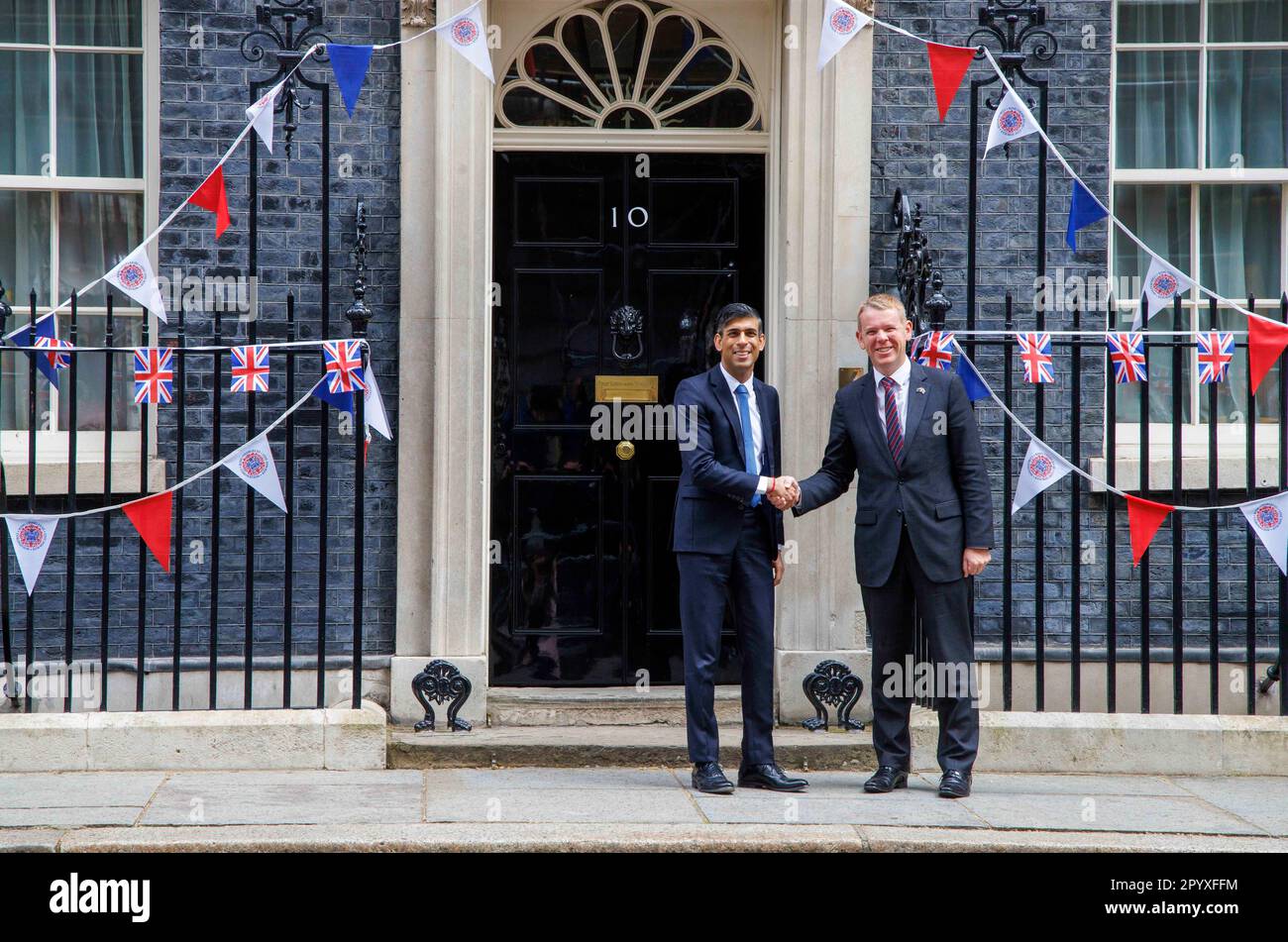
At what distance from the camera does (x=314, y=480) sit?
7.49 m

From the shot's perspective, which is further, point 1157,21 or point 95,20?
point 1157,21

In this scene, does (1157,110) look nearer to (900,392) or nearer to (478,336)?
(900,392)

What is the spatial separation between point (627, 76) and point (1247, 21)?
10.9ft

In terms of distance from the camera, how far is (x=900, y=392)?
6.32 metres

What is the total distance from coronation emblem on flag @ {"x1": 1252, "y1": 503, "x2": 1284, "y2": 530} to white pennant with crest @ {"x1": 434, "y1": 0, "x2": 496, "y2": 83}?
4000mm

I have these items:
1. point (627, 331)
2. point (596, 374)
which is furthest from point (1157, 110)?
point (596, 374)

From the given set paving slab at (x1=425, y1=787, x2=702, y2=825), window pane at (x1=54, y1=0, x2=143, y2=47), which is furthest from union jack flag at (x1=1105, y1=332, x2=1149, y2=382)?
window pane at (x1=54, y1=0, x2=143, y2=47)

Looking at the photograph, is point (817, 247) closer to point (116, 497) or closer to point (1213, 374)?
point (1213, 374)

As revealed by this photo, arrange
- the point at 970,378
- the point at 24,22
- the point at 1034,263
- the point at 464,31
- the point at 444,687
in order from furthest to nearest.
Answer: the point at 1034,263
the point at 24,22
the point at 444,687
the point at 970,378
the point at 464,31

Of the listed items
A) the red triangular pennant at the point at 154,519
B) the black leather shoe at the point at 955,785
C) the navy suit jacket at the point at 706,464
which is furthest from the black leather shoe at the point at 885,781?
the red triangular pennant at the point at 154,519

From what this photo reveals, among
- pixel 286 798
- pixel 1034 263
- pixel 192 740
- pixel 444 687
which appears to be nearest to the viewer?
pixel 286 798

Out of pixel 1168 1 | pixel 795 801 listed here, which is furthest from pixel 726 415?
pixel 1168 1

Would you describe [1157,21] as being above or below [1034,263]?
above

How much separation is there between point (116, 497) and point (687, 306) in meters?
3.02
